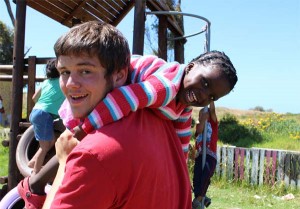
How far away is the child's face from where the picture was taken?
165 centimetres

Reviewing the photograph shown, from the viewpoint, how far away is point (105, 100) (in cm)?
126

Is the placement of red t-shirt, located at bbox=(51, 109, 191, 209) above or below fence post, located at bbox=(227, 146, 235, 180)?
above

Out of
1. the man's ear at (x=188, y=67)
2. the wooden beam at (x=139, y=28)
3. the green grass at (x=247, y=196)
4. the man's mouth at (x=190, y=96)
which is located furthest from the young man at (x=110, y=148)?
the green grass at (x=247, y=196)

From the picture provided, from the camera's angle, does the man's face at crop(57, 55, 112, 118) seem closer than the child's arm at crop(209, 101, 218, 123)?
Yes

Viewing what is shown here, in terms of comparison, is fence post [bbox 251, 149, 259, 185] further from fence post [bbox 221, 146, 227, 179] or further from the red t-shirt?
the red t-shirt

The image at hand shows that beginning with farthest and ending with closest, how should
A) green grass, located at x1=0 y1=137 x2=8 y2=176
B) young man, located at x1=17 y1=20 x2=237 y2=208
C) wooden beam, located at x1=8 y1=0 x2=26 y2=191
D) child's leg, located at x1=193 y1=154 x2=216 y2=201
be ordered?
green grass, located at x1=0 y1=137 x2=8 y2=176 → wooden beam, located at x1=8 y1=0 x2=26 y2=191 → child's leg, located at x1=193 y1=154 x2=216 y2=201 → young man, located at x1=17 y1=20 x2=237 y2=208

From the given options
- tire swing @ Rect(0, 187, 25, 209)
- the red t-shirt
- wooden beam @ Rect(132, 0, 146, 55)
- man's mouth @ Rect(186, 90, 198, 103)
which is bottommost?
tire swing @ Rect(0, 187, 25, 209)

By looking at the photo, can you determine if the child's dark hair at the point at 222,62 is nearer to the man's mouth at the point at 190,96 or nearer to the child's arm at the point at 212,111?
the man's mouth at the point at 190,96

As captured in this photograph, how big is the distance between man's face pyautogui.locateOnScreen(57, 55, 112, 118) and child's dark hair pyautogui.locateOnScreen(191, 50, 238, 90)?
0.61 meters

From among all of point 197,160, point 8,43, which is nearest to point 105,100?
point 197,160

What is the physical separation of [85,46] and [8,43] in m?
22.0

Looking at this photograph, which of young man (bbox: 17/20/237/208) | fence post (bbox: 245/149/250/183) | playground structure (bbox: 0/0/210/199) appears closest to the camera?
young man (bbox: 17/20/237/208)

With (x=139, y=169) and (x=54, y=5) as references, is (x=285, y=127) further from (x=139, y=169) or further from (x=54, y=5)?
(x=139, y=169)

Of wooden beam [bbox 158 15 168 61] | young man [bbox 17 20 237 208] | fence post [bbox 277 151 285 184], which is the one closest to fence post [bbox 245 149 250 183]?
fence post [bbox 277 151 285 184]
